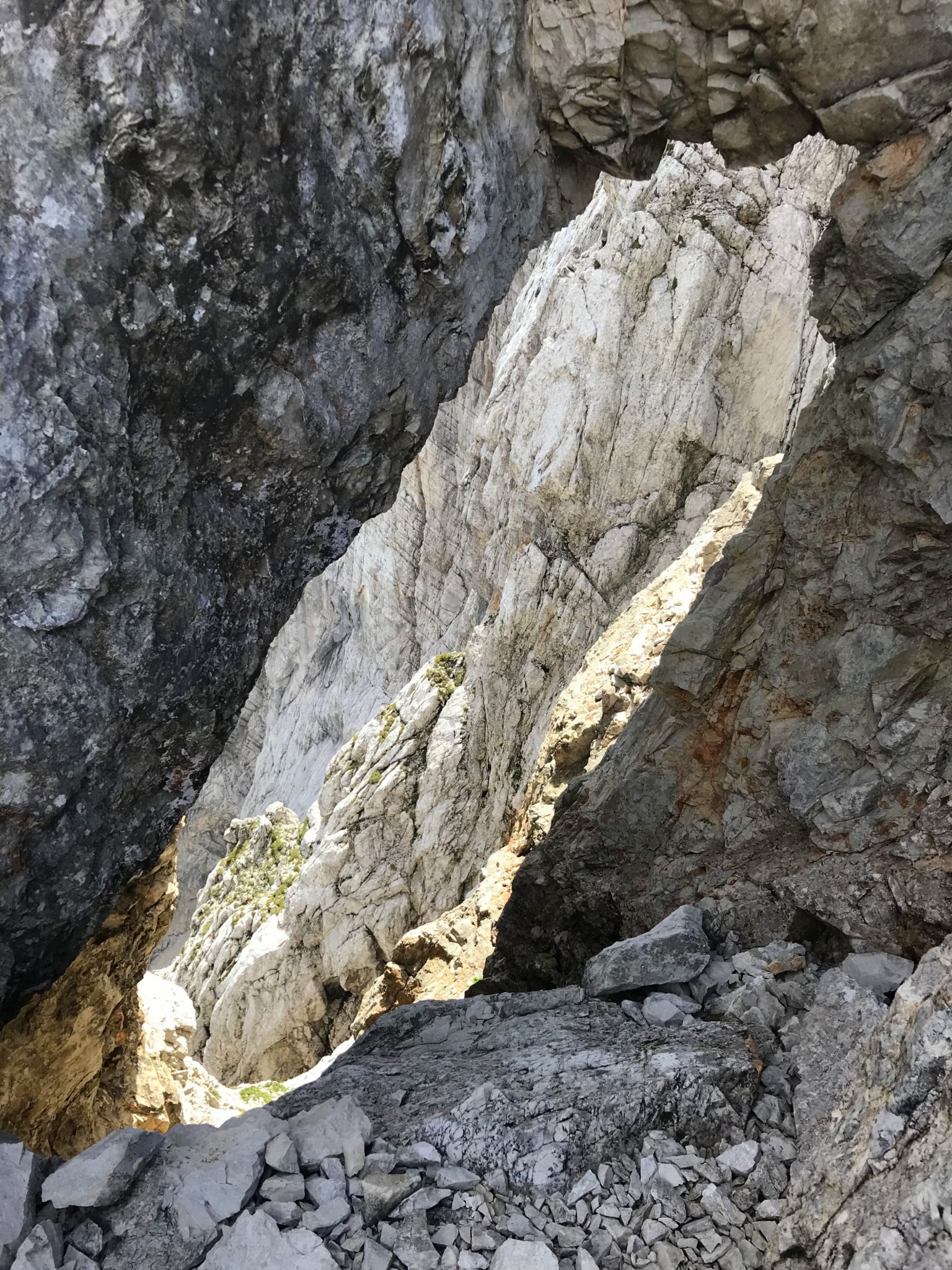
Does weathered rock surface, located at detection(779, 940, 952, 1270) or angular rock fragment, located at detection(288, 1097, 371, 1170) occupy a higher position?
angular rock fragment, located at detection(288, 1097, 371, 1170)

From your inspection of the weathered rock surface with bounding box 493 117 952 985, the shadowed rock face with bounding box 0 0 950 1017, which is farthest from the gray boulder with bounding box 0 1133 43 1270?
the weathered rock surface with bounding box 493 117 952 985

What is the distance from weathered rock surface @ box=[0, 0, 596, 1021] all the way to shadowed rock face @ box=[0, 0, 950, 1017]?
2 cm

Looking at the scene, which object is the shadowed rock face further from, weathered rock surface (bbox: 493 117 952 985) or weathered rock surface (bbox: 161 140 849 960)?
weathered rock surface (bbox: 161 140 849 960)

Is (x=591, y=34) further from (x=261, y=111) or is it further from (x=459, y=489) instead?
(x=459, y=489)

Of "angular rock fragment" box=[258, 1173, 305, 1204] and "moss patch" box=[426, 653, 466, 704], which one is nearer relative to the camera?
"angular rock fragment" box=[258, 1173, 305, 1204]

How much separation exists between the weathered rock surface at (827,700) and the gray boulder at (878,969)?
238 millimetres

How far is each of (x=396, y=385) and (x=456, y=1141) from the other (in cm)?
680

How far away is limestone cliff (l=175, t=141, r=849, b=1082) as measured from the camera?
23.0 metres

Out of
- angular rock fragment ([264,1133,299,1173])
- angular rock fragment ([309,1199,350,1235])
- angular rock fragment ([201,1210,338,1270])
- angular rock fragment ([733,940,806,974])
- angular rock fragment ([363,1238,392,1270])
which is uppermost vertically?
angular rock fragment ([264,1133,299,1173])

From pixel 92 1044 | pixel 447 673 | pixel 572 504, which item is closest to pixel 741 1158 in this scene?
pixel 92 1044

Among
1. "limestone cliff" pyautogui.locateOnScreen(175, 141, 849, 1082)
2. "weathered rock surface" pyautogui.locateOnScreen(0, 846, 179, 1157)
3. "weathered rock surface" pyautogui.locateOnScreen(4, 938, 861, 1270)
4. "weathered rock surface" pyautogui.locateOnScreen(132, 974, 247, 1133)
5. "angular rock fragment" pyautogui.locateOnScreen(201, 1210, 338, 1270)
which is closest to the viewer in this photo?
"angular rock fragment" pyautogui.locateOnScreen(201, 1210, 338, 1270)

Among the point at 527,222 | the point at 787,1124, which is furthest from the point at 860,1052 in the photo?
the point at 527,222

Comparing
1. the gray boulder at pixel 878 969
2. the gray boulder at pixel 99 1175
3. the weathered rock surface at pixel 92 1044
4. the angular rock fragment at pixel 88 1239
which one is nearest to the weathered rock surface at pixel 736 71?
the gray boulder at pixel 878 969

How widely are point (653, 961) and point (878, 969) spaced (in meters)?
2.05
